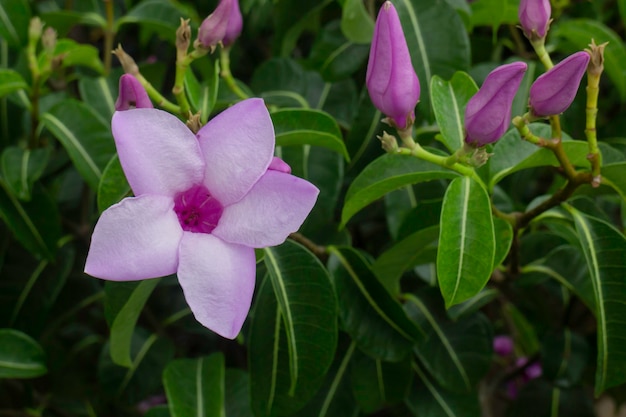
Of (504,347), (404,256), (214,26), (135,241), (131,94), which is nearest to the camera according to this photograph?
(135,241)

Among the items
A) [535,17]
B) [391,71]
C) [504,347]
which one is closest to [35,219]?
[391,71]

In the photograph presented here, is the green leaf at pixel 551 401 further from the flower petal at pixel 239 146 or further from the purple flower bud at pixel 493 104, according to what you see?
the flower petal at pixel 239 146

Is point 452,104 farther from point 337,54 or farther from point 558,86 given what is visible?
point 337,54

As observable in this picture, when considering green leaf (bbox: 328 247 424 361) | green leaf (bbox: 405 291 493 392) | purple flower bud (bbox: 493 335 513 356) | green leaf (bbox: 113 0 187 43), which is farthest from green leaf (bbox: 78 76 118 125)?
purple flower bud (bbox: 493 335 513 356)

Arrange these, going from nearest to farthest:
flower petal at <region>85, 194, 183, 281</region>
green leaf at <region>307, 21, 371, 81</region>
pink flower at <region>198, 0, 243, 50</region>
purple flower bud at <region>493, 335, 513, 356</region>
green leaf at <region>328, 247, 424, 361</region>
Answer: flower petal at <region>85, 194, 183, 281</region> → pink flower at <region>198, 0, 243, 50</region> → green leaf at <region>328, 247, 424, 361</region> → green leaf at <region>307, 21, 371, 81</region> → purple flower bud at <region>493, 335, 513, 356</region>

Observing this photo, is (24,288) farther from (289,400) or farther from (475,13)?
(475,13)

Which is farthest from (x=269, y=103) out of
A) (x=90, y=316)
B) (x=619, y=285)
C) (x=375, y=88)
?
(x=90, y=316)

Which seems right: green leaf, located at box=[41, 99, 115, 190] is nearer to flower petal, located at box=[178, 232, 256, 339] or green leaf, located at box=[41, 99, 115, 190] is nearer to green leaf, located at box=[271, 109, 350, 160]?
green leaf, located at box=[271, 109, 350, 160]

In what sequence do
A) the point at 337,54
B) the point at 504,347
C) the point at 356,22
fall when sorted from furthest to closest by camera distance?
the point at 504,347 < the point at 337,54 < the point at 356,22
